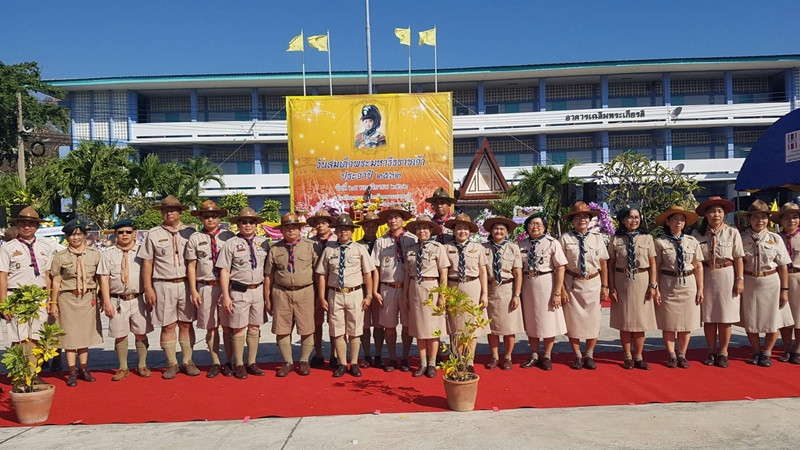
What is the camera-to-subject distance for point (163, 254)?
601cm

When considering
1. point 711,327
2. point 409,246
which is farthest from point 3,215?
point 711,327

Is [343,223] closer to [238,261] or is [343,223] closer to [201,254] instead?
[238,261]

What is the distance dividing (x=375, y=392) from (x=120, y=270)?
9.06ft

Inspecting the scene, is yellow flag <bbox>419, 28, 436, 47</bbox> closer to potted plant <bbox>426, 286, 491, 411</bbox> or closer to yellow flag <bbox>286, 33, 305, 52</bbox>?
yellow flag <bbox>286, 33, 305, 52</bbox>

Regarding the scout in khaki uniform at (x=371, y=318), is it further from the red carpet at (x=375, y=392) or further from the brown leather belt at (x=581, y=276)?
the brown leather belt at (x=581, y=276)

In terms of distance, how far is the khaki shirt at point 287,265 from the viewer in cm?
607

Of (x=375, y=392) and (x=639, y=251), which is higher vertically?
(x=639, y=251)

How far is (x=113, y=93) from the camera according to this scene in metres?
34.1

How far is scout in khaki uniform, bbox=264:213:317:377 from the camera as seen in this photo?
607cm

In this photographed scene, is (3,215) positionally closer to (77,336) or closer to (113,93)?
(77,336)

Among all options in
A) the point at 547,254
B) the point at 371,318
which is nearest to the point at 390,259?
the point at 371,318

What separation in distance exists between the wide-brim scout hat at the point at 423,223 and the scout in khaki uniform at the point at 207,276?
5.98 feet

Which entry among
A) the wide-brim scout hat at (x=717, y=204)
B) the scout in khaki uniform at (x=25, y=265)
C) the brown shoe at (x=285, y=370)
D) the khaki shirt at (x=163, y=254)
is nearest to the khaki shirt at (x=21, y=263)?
the scout in khaki uniform at (x=25, y=265)

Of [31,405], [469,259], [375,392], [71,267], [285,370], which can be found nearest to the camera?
[31,405]
